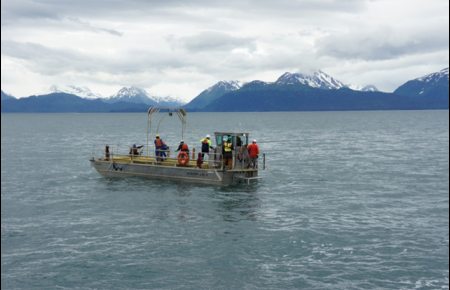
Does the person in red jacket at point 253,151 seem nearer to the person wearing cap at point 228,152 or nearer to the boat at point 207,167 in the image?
the boat at point 207,167

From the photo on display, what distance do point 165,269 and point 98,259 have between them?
3139 millimetres

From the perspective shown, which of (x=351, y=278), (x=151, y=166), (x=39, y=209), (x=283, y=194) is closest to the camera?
(x=351, y=278)

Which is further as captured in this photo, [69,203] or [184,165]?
[184,165]

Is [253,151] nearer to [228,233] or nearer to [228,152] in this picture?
[228,152]

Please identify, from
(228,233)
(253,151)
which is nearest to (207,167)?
(253,151)

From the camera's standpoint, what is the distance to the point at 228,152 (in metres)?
39.6

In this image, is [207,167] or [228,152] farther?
[207,167]

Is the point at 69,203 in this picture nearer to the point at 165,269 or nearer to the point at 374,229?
the point at 165,269

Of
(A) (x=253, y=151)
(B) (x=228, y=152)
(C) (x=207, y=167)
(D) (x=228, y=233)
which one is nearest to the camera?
(D) (x=228, y=233)

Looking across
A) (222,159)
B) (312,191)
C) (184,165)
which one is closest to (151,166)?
(184,165)

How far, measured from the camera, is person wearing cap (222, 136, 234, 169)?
39500 millimetres

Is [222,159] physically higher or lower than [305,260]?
higher

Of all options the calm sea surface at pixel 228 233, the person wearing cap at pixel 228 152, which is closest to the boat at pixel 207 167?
the person wearing cap at pixel 228 152

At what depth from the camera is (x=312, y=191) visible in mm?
38281
